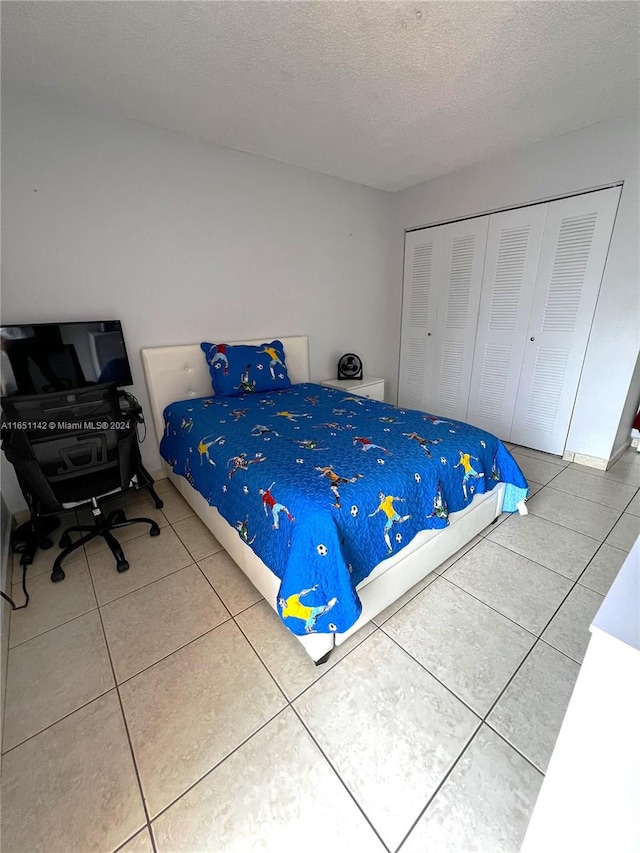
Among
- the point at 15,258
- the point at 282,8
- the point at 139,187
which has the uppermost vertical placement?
the point at 282,8

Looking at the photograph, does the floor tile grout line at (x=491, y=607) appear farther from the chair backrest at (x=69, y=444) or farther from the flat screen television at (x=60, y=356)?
the flat screen television at (x=60, y=356)

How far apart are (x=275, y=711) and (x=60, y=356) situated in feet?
7.35

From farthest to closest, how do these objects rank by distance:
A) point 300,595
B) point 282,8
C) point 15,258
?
point 15,258 → point 282,8 → point 300,595

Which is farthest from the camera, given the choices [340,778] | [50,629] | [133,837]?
[50,629]

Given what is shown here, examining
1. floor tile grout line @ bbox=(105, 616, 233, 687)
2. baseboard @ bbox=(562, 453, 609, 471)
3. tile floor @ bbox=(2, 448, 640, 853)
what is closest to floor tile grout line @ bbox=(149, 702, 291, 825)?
tile floor @ bbox=(2, 448, 640, 853)

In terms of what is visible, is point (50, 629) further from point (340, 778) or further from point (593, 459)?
point (593, 459)

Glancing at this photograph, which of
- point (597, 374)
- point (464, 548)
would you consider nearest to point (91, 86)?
point (464, 548)

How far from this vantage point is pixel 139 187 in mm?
2324

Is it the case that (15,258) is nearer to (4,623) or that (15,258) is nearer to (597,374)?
(4,623)

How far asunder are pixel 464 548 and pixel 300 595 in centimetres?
119

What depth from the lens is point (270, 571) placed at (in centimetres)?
146

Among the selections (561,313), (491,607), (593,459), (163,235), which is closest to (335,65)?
(163,235)

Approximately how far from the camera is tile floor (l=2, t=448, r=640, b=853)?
3.11 ft

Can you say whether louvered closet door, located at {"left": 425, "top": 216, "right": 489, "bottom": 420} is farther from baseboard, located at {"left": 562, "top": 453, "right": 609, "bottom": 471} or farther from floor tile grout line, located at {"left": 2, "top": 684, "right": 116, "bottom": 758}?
floor tile grout line, located at {"left": 2, "top": 684, "right": 116, "bottom": 758}
